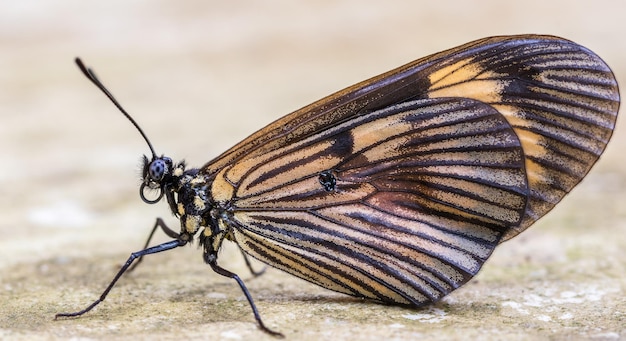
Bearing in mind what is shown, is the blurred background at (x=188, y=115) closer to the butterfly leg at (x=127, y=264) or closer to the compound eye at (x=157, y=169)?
the butterfly leg at (x=127, y=264)

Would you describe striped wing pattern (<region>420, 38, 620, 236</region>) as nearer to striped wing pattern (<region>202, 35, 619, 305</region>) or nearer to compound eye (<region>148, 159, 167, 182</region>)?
striped wing pattern (<region>202, 35, 619, 305</region>)

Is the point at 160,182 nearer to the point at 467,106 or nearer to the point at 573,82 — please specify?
the point at 467,106

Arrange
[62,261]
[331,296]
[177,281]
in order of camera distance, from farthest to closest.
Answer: [62,261] → [177,281] → [331,296]

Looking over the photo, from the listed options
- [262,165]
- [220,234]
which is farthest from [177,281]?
[262,165]

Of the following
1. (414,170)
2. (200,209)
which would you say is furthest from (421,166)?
(200,209)

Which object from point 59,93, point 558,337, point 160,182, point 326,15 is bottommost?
point 558,337

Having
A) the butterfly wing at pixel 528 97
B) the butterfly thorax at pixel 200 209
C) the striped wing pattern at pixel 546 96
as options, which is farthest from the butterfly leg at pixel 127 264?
the striped wing pattern at pixel 546 96
